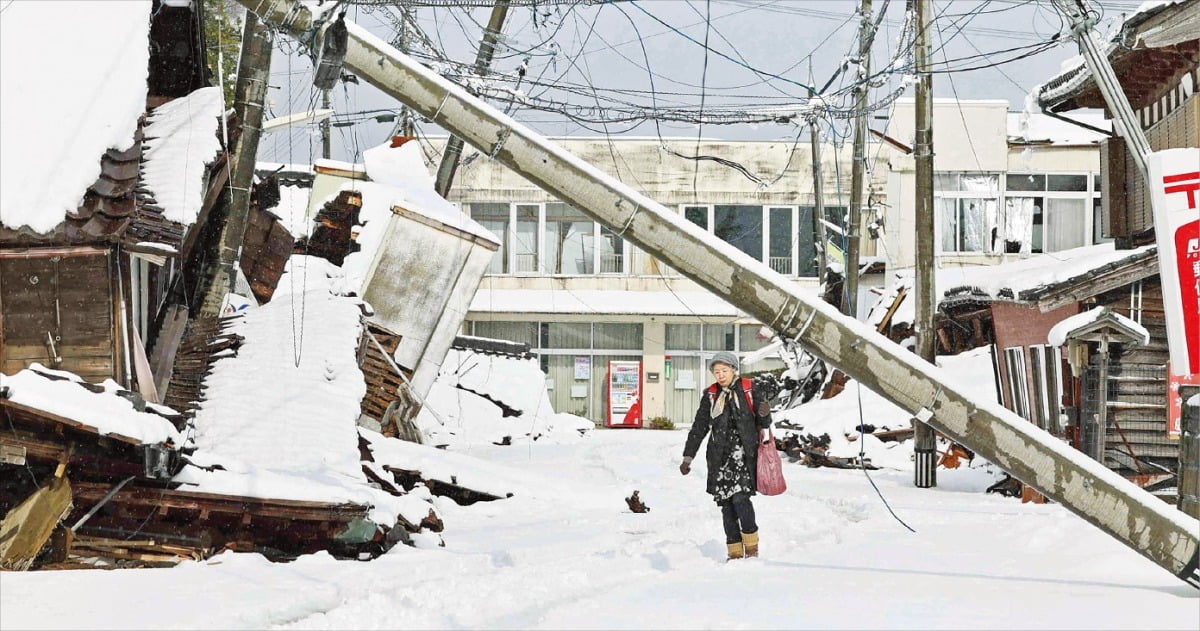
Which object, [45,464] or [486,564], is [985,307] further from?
[45,464]

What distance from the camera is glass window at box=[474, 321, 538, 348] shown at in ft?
156

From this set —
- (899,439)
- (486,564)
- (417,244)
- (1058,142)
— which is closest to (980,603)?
(486,564)

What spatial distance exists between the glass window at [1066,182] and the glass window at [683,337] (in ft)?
45.5

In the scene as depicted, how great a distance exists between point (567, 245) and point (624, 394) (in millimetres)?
6144

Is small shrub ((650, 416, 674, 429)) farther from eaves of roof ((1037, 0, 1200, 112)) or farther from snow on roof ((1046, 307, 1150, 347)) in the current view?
snow on roof ((1046, 307, 1150, 347))

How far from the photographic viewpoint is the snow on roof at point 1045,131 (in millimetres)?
39125

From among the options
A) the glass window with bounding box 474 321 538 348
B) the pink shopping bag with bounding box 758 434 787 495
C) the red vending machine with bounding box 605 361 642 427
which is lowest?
the red vending machine with bounding box 605 361 642 427

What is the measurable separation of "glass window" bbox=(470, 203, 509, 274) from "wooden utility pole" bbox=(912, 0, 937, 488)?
28593mm

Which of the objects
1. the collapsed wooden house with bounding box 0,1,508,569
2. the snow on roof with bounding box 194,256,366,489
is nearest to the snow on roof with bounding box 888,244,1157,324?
the snow on roof with bounding box 194,256,366,489

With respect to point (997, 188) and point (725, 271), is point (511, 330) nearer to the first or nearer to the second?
point (997, 188)

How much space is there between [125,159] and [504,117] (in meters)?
5.35

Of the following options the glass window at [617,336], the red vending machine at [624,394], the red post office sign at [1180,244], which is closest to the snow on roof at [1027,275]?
the red post office sign at [1180,244]

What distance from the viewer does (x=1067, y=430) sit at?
63.7 ft

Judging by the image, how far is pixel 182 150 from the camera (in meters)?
14.1
